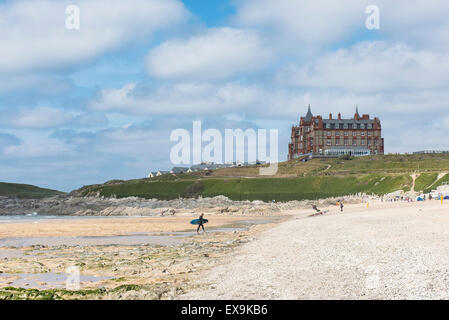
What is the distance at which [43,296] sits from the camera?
16.8 m

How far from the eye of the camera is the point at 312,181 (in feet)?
407

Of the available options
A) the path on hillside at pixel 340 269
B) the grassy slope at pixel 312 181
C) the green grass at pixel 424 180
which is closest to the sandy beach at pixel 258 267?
the path on hillside at pixel 340 269

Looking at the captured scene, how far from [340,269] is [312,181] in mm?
107057

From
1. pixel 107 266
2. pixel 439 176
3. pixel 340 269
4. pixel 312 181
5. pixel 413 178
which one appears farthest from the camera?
pixel 312 181

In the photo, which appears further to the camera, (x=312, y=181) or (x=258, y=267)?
(x=312, y=181)

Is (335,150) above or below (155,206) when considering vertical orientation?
above

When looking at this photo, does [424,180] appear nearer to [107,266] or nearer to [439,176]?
[439,176]

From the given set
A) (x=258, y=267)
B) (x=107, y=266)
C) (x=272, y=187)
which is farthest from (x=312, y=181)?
(x=258, y=267)

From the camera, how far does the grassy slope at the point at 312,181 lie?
11088 cm

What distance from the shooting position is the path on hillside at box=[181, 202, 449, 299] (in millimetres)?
14891

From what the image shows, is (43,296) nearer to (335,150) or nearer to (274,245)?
(274,245)
